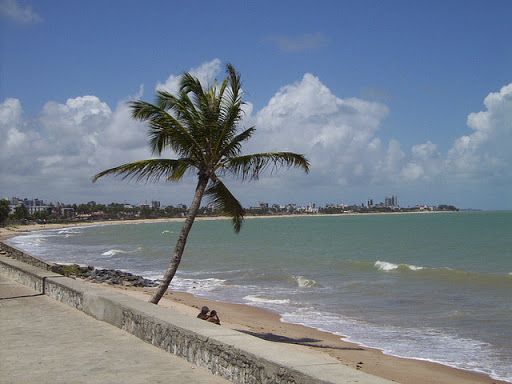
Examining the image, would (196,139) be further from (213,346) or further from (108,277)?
(108,277)

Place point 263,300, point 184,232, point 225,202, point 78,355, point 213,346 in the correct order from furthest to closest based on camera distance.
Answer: point 263,300
point 225,202
point 184,232
point 78,355
point 213,346

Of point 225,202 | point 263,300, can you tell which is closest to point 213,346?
point 225,202

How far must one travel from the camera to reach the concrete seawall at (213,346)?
170 inches

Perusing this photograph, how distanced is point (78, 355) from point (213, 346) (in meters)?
1.71

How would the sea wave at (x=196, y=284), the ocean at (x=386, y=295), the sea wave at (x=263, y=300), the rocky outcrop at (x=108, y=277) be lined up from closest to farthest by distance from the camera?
the ocean at (x=386, y=295) < the sea wave at (x=263, y=300) < the sea wave at (x=196, y=284) < the rocky outcrop at (x=108, y=277)

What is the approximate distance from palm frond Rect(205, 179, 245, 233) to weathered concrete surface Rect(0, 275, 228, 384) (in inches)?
179

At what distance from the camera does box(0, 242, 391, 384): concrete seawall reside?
170 inches

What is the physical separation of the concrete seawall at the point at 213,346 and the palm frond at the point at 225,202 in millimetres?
3992

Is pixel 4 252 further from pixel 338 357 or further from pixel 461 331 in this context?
pixel 461 331

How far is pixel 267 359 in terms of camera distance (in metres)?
4.61

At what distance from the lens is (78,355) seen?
6.07 m

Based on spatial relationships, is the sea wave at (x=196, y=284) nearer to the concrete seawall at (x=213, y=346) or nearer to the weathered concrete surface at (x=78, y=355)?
the concrete seawall at (x=213, y=346)

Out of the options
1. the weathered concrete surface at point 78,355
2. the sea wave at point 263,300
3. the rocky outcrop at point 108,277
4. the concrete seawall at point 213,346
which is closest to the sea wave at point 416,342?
the sea wave at point 263,300

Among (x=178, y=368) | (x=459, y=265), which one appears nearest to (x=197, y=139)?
(x=178, y=368)
